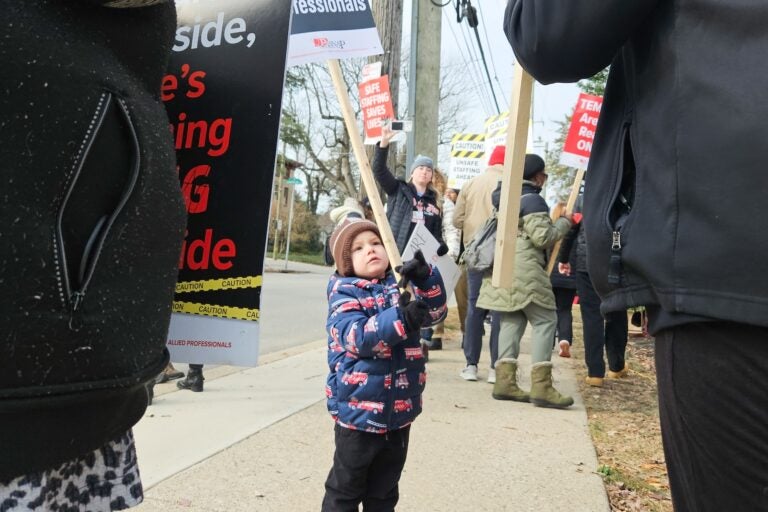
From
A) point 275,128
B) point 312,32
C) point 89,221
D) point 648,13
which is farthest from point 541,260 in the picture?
point 89,221

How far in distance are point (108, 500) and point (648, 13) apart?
1.26 m

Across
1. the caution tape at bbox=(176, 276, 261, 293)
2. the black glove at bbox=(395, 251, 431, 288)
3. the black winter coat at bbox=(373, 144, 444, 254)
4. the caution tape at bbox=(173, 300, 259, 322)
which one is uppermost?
the black winter coat at bbox=(373, 144, 444, 254)

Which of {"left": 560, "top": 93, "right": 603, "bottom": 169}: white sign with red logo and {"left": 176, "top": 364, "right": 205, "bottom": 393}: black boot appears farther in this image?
{"left": 560, "top": 93, "right": 603, "bottom": 169}: white sign with red logo

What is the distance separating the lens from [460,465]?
3.41 meters

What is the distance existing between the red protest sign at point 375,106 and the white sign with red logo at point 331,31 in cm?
212

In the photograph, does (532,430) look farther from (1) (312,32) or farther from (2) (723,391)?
(2) (723,391)

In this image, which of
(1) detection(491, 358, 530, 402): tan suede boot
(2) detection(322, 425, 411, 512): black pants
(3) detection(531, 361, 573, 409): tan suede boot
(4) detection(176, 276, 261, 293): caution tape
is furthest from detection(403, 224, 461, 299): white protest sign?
(4) detection(176, 276, 261, 293): caution tape

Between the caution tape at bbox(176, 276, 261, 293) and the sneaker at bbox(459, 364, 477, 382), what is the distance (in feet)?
13.6

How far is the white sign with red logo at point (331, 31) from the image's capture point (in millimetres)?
3416

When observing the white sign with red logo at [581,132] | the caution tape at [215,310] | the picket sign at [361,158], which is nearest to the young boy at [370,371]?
the picket sign at [361,158]

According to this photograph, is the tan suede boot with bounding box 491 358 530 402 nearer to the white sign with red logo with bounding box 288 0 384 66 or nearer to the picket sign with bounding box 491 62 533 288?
the white sign with red logo with bounding box 288 0 384 66

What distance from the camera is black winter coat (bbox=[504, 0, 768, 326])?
1.01 m

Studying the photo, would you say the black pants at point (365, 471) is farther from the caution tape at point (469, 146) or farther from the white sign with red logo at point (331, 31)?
the caution tape at point (469, 146)

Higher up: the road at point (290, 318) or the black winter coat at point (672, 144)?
the black winter coat at point (672, 144)
